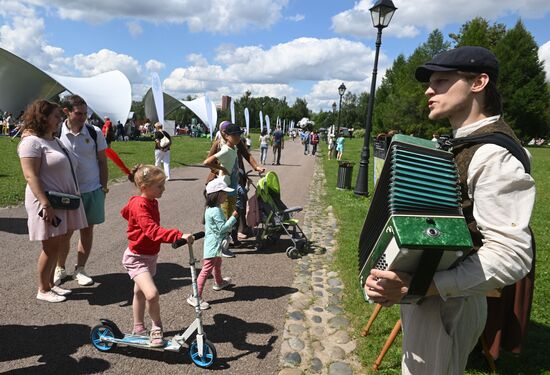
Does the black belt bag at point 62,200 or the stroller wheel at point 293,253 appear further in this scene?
the stroller wheel at point 293,253

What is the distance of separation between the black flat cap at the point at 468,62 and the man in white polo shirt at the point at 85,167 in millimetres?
4103

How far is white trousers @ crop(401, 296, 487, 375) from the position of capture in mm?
1672

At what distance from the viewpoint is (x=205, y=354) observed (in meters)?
3.33

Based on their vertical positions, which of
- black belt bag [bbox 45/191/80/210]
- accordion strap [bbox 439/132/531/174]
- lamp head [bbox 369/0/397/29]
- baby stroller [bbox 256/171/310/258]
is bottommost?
baby stroller [bbox 256/171/310/258]

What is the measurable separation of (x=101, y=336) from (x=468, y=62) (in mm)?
3534

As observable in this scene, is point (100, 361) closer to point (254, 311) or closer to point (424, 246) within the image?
point (254, 311)

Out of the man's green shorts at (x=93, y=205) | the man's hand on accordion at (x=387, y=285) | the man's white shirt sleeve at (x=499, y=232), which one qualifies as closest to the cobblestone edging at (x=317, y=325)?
the man's hand on accordion at (x=387, y=285)

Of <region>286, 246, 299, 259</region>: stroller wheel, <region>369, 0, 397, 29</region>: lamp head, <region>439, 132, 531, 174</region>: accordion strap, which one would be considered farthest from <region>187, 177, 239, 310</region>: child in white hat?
<region>369, 0, 397, 29</region>: lamp head

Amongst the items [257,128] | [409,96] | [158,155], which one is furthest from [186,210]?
[257,128]

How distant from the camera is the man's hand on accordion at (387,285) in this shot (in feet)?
4.69

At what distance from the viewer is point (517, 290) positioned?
2.95 meters

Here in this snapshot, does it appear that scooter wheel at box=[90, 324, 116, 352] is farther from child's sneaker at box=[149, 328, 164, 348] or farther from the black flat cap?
the black flat cap

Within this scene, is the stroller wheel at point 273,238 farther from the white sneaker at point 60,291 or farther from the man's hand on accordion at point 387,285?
the man's hand on accordion at point 387,285

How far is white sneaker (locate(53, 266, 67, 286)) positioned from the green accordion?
4.46 metres
